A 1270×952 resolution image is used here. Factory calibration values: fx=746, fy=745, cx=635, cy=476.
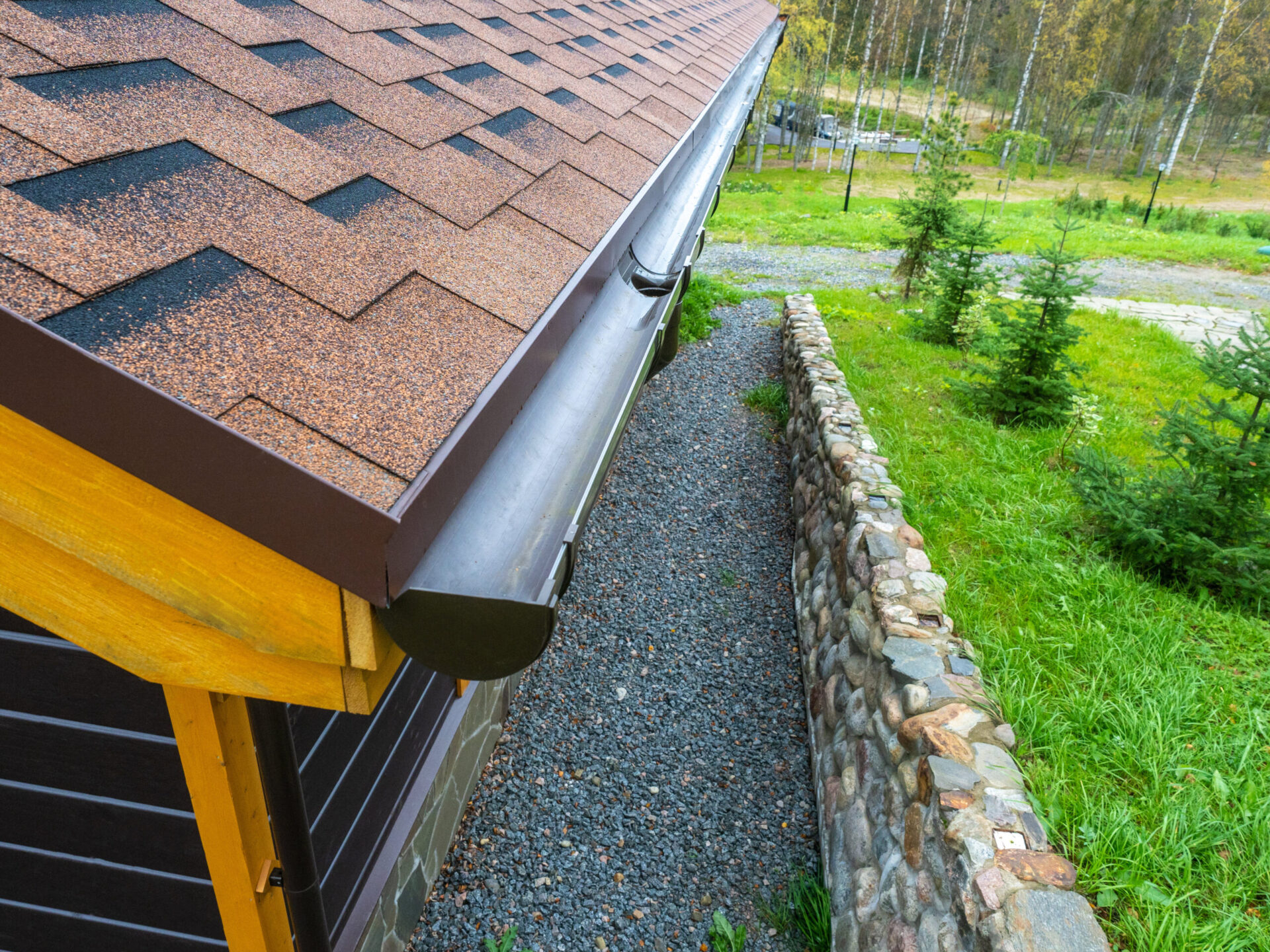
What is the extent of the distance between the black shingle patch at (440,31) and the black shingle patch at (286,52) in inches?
26.0

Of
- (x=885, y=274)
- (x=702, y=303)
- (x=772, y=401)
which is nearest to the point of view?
(x=772, y=401)

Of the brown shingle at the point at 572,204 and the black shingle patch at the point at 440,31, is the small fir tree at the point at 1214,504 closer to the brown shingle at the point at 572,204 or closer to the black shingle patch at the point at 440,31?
the brown shingle at the point at 572,204

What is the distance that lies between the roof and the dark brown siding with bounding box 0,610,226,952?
1.05 m

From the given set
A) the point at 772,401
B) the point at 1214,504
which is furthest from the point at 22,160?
the point at 772,401

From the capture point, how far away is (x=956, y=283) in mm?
7297

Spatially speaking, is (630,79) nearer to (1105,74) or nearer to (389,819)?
(389,819)

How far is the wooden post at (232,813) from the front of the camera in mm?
1447

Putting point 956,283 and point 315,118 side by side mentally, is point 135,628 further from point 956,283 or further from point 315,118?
point 956,283

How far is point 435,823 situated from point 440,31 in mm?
2798

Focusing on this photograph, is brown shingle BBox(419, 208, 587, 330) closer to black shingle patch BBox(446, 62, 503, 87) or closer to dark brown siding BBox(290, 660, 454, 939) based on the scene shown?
black shingle patch BBox(446, 62, 503, 87)

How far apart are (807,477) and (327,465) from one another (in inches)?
185

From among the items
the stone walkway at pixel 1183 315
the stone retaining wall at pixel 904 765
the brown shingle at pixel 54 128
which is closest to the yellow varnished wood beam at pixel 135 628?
the brown shingle at pixel 54 128

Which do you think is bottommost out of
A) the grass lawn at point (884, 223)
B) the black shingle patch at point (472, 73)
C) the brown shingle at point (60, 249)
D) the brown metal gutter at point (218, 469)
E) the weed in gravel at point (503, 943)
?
the grass lawn at point (884, 223)

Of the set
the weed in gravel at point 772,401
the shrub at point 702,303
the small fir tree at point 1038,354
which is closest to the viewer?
the small fir tree at point 1038,354
